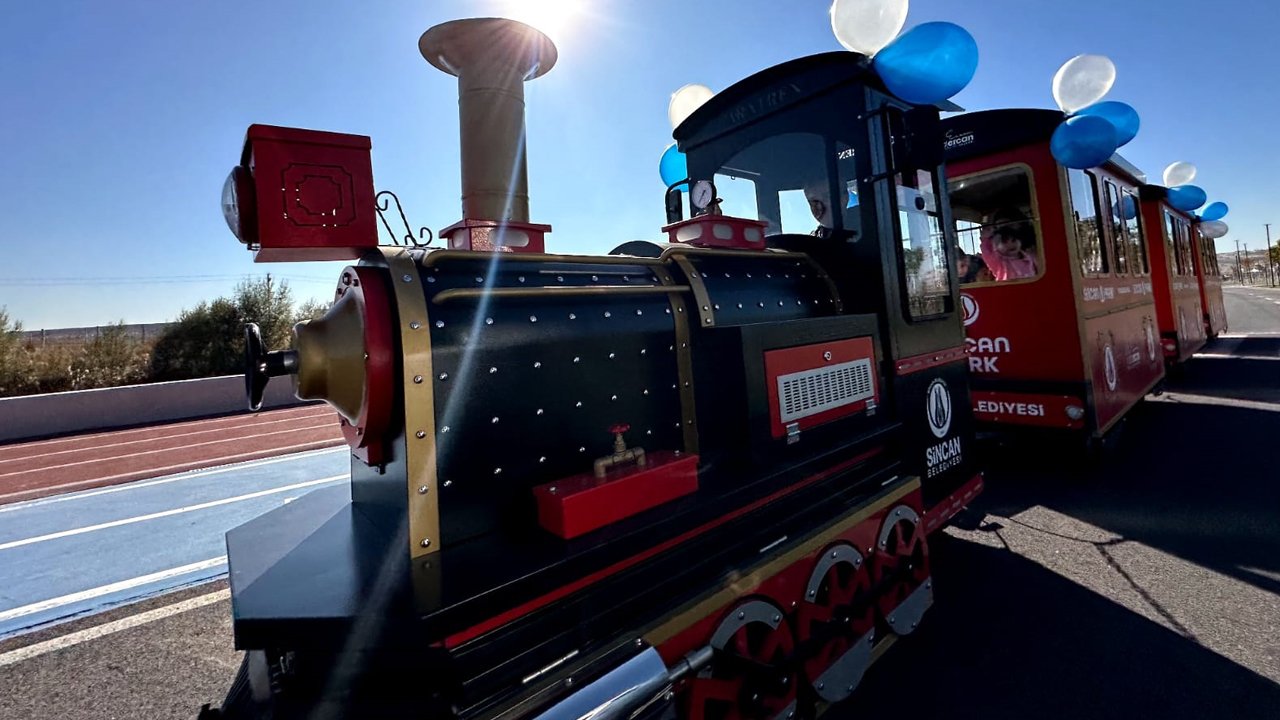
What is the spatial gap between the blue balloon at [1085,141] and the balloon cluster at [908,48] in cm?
239

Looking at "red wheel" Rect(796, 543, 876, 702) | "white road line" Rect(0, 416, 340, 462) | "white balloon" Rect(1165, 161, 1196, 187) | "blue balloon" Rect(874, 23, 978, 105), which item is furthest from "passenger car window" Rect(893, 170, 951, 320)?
"white road line" Rect(0, 416, 340, 462)

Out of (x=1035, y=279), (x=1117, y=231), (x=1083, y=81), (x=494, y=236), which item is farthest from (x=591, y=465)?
(x=1117, y=231)

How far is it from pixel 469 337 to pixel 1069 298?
5088 mm

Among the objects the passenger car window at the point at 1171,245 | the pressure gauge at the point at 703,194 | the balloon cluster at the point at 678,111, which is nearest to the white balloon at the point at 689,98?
the balloon cluster at the point at 678,111

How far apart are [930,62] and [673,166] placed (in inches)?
70.0

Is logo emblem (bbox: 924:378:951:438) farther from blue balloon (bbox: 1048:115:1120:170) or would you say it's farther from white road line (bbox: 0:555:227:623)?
white road line (bbox: 0:555:227:623)

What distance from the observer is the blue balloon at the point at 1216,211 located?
1121 cm

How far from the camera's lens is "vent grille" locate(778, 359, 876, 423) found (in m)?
2.25

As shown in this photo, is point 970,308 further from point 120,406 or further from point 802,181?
point 120,406

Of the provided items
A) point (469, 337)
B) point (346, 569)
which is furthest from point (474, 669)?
point (469, 337)

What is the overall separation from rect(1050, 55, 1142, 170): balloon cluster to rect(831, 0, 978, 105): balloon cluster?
2408mm

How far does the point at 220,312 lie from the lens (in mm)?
17203

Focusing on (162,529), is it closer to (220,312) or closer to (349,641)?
(349,641)

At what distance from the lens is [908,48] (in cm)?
263
